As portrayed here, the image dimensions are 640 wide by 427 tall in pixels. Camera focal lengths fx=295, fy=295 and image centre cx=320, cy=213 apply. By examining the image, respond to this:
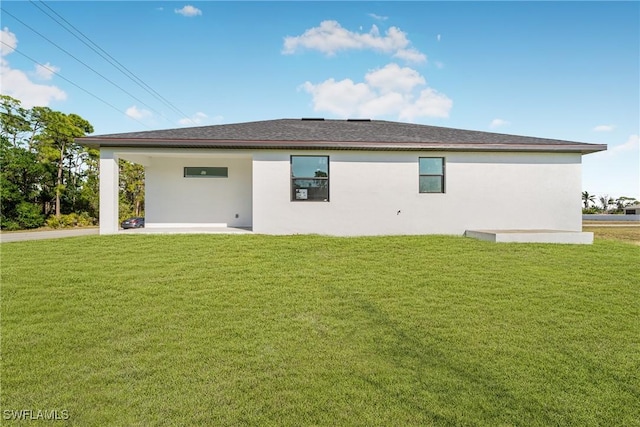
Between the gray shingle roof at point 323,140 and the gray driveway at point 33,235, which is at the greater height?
the gray shingle roof at point 323,140

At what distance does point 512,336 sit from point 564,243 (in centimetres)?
741

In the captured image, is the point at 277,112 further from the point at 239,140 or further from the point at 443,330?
the point at 443,330

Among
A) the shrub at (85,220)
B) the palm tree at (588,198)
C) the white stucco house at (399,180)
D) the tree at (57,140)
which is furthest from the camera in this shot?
the palm tree at (588,198)

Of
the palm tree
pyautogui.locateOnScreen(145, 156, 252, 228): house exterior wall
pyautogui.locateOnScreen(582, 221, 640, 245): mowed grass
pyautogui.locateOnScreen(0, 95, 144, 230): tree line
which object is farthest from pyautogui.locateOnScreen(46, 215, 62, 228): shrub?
the palm tree

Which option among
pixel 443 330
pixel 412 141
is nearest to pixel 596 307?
pixel 443 330

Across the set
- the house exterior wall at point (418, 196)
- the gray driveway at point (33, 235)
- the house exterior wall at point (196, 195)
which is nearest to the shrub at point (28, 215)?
the gray driveway at point (33, 235)

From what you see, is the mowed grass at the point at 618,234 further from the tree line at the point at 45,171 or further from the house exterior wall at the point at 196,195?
the tree line at the point at 45,171

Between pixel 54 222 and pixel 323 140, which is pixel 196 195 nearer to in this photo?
pixel 323 140

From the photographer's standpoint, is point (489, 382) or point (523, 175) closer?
point (489, 382)

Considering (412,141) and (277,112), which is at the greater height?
(277,112)

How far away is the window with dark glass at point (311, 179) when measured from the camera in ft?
32.4

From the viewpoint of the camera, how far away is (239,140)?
30.5ft

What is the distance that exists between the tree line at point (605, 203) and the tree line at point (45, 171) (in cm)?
6099

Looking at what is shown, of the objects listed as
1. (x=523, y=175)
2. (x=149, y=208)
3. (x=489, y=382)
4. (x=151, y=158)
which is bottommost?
(x=489, y=382)
